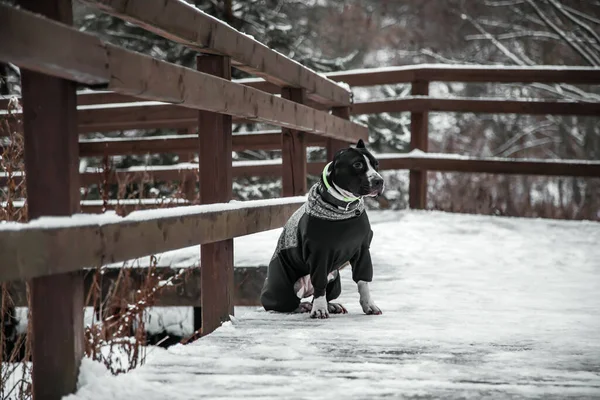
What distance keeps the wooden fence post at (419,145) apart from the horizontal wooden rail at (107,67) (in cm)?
472

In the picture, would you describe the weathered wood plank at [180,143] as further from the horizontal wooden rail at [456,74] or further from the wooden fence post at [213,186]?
the wooden fence post at [213,186]

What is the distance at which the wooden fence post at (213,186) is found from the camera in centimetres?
346

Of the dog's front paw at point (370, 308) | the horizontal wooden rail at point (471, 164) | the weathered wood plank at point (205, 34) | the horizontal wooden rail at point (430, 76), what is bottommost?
the dog's front paw at point (370, 308)

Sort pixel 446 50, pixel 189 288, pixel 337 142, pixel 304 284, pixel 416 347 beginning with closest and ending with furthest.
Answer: pixel 416 347 < pixel 304 284 < pixel 189 288 < pixel 337 142 < pixel 446 50

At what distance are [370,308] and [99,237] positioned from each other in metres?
1.79

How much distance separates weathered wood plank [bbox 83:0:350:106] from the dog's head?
703 millimetres

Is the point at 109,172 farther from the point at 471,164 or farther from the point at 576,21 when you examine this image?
the point at 576,21

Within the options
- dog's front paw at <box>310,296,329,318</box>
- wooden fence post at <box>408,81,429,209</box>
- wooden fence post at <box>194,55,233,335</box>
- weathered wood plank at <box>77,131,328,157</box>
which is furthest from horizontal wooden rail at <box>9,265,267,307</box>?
wooden fence post at <box>408,81,429,209</box>

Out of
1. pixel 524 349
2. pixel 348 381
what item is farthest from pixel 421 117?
pixel 348 381

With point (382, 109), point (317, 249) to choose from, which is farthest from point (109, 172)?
point (382, 109)

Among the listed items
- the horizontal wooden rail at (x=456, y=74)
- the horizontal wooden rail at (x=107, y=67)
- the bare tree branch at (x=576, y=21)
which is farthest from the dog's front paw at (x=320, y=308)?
the bare tree branch at (x=576, y=21)

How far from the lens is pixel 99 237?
2271mm

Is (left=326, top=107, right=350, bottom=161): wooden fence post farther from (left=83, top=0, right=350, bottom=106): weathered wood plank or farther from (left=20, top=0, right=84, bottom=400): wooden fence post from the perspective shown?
(left=20, top=0, right=84, bottom=400): wooden fence post

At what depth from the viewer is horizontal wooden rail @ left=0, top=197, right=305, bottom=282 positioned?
1957 millimetres
